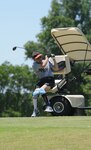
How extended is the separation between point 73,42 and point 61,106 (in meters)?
1.63

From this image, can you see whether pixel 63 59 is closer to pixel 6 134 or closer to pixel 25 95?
pixel 6 134

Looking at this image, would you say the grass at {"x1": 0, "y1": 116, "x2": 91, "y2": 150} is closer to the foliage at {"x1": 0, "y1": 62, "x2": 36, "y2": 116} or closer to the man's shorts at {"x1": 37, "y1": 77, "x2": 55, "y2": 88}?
the man's shorts at {"x1": 37, "y1": 77, "x2": 55, "y2": 88}

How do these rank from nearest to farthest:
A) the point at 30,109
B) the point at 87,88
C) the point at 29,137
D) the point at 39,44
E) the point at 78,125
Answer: the point at 29,137, the point at 78,125, the point at 87,88, the point at 39,44, the point at 30,109

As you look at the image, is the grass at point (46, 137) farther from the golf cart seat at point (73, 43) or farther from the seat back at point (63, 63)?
the seat back at point (63, 63)

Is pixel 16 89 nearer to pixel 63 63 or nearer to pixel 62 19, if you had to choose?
pixel 62 19

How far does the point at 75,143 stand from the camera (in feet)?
25.4

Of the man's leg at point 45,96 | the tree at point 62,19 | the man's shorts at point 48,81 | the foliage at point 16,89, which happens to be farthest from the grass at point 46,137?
the foliage at point 16,89

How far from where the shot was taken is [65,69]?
46.8ft

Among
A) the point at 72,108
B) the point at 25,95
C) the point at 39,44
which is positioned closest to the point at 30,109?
the point at 25,95

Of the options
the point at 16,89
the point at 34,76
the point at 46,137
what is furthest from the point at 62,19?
the point at 46,137

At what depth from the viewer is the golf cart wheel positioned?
46.8ft

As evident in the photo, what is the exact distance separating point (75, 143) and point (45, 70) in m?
6.48

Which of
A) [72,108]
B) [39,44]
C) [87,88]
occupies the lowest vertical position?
[87,88]

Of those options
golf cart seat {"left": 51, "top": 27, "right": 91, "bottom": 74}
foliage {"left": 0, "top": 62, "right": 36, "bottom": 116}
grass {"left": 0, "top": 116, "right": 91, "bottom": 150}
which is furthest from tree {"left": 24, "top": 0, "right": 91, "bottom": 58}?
grass {"left": 0, "top": 116, "right": 91, "bottom": 150}
